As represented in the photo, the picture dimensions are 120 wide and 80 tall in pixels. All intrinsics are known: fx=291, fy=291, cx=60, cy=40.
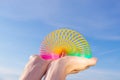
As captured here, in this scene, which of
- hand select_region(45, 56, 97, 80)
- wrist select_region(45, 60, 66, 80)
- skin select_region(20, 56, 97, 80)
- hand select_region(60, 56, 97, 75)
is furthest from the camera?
hand select_region(60, 56, 97, 75)

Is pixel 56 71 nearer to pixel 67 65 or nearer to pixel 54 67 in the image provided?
pixel 54 67

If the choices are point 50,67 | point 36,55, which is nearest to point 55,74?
point 50,67

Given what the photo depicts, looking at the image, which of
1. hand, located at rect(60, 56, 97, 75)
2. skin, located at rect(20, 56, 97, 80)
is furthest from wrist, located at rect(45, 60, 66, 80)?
hand, located at rect(60, 56, 97, 75)

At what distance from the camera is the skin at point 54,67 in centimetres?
1229

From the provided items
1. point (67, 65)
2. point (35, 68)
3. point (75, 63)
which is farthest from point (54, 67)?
point (75, 63)

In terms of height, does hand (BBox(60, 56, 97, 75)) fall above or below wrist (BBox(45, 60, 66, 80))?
above

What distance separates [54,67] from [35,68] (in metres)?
0.82

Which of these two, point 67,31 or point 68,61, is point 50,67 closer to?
point 68,61

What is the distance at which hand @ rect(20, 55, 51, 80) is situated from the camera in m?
12.3

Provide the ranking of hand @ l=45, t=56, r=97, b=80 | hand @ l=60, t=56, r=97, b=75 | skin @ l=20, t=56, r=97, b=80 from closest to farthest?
skin @ l=20, t=56, r=97, b=80 → hand @ l=45, t=56, r=97, b=80 → hand @ l=60, t=56, r=97, b=75

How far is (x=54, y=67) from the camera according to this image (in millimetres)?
12531

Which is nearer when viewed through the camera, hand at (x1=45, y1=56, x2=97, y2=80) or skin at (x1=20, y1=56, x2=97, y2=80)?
skin at (x1=20, y1=56, x2=97, y2=80)

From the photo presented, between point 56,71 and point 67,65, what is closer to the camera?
point 56,71

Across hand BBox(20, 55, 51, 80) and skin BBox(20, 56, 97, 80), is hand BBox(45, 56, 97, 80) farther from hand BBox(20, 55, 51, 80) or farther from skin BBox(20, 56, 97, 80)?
hand BBox(20, 55, 51, 80)
